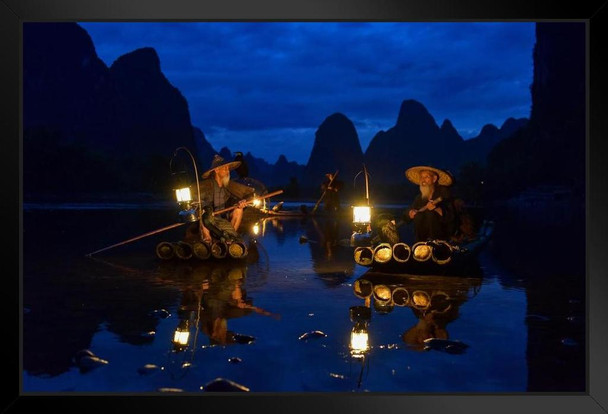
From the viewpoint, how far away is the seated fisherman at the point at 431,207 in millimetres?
9109

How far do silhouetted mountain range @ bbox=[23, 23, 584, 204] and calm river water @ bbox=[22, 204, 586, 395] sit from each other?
30798 mm

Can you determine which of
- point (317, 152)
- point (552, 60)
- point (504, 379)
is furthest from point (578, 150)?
point (504, 379)

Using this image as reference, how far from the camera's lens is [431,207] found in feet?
30.2

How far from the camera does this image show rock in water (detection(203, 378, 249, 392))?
430 cm

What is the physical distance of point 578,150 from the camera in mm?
52781

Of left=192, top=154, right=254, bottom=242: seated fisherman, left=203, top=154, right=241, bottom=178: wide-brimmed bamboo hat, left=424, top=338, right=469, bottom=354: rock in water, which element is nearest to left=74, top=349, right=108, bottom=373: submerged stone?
left=424, top=338, right=469, bottom=354: rock in water

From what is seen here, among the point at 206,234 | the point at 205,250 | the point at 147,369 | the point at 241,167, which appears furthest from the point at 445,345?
the point at 241,167

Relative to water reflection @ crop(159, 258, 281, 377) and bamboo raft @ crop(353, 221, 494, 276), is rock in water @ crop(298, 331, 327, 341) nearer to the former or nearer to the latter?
water reflection @ crop(159, 258, 281, 377)

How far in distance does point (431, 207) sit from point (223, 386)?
568cm

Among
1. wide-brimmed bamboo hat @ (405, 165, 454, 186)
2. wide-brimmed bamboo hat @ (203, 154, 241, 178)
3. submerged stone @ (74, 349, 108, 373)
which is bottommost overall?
submerged stone @ (74, 349, 108, 373)
